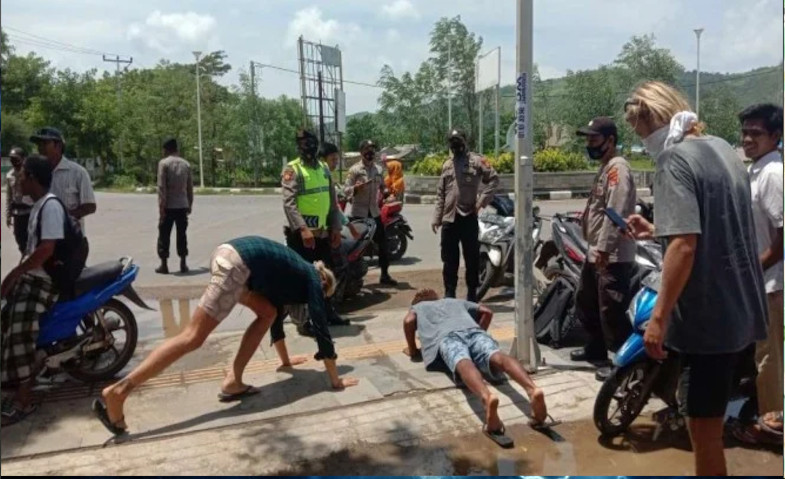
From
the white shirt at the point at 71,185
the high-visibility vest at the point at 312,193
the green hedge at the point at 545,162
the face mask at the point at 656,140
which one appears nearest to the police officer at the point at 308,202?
the high-visibility vest at the point at 312,193

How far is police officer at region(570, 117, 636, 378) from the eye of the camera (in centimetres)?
443

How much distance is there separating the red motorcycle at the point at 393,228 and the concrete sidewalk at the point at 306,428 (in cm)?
385

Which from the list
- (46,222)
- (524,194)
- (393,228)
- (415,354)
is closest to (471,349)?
(415,354)

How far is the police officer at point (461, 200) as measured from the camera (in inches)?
239

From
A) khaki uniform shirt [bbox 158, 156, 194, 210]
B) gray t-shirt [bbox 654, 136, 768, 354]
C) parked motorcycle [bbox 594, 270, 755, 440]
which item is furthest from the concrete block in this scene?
gray t-shirt [bbox 654, 136, 768, 354]

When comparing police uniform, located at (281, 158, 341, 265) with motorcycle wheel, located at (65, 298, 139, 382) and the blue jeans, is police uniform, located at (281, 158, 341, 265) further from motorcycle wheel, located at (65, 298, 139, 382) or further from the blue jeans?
the blue jeans

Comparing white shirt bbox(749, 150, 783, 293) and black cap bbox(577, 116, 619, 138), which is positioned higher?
black cap bbox(577, 116, 619, 138)

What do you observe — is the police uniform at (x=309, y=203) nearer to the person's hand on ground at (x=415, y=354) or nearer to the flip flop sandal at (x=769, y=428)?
the person's hand on ground at (x=415, y=354)

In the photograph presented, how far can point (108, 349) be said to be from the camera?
4594 millimetres

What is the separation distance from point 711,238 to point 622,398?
4.58 ft

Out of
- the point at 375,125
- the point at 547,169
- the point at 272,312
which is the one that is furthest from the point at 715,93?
the point at 272,312

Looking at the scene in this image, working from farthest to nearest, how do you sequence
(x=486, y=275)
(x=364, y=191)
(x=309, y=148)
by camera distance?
(x=364, y=191) → (x=486, y=275) → (x=309, y=148)

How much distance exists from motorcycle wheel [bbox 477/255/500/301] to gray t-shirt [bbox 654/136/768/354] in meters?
3.96

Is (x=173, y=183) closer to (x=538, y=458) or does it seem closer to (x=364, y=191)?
(x=364, y=191)
